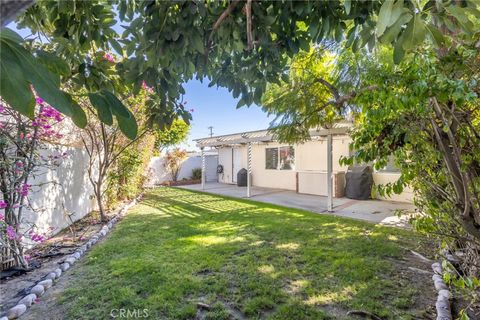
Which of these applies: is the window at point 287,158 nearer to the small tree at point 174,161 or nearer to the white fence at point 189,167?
the white fence at point 189,167

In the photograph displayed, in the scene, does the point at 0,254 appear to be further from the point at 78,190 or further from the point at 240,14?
the point at 240,14

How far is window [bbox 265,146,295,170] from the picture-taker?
13602mm

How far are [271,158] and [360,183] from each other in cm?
551

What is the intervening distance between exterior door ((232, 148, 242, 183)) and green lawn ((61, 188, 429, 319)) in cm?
1012

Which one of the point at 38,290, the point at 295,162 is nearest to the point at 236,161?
the point at 295,162

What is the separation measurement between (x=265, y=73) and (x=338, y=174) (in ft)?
30.2

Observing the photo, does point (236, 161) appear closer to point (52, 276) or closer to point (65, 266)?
point (65, 266)

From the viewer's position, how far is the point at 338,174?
1082cm

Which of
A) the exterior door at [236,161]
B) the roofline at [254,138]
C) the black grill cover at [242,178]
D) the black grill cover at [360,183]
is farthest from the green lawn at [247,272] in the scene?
the exterior door at [236,161]

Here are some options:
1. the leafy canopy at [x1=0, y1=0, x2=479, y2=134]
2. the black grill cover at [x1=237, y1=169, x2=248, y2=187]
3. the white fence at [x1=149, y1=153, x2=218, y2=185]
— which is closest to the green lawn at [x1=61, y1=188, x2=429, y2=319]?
the leafy canopy at [x1=0, y1=0, x2=479, y2=134]

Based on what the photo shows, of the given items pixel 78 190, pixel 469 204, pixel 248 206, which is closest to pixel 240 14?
pixel 469 204

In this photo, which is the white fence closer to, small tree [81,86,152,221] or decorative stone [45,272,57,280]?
small tree [81,86,152,221]

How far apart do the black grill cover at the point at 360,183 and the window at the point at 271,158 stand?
4.73 m

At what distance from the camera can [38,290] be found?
3.30 m
